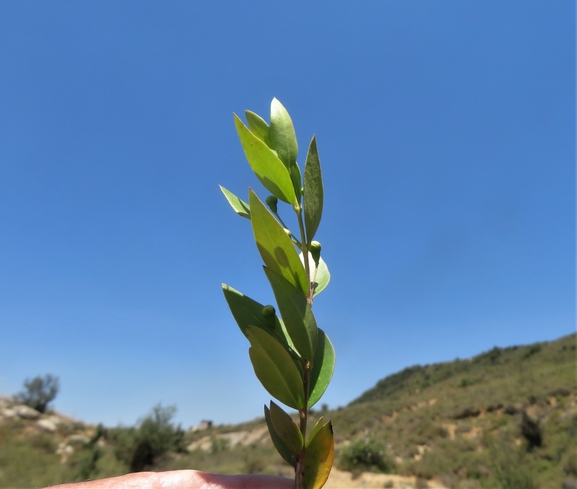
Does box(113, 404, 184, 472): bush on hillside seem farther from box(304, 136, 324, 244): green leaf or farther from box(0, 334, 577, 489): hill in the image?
box(304, 136, 324, 244): green leaf

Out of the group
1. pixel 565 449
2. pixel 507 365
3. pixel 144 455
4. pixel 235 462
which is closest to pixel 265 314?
pixel 565 449

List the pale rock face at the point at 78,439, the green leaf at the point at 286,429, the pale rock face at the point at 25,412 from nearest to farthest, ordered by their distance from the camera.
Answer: the green leaf at the point at 286,429 < the pale rock face at the point at 78,439 < the pale rock face at the point at 25,412

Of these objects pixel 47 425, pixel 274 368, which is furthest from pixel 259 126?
pixel 47 425

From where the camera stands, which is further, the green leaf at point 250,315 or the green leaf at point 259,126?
the green leaf at point 259,126

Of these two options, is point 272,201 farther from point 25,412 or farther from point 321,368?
point 25,412

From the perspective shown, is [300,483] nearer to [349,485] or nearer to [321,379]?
[321,379]

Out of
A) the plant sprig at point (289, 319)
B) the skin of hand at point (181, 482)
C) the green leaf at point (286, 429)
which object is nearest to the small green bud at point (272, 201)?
the plant sprig at point (289, 319)

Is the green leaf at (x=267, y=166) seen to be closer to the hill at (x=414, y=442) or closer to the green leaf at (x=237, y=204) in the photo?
the green leaf at (x=237, y=204)

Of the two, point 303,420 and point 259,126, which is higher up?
point 259,126
